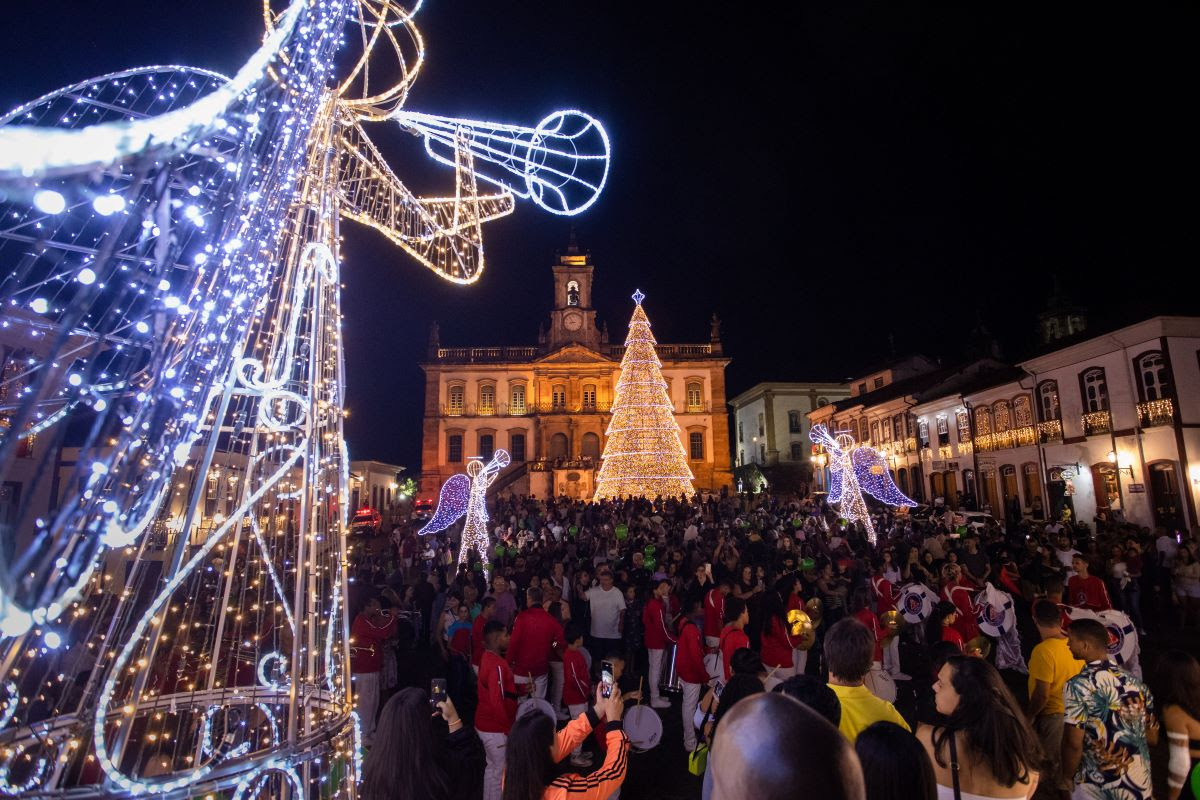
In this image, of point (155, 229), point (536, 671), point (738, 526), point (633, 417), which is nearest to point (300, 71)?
point (155, 229)

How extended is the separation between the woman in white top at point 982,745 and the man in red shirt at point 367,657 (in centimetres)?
527

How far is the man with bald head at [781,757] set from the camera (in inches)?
58.4

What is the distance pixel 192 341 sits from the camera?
2.50 metres

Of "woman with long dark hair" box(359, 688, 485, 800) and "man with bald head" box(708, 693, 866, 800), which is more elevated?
"man with bald head" box(708, 693, 866, 800)

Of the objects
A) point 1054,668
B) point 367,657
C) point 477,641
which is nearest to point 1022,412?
point 1054,668

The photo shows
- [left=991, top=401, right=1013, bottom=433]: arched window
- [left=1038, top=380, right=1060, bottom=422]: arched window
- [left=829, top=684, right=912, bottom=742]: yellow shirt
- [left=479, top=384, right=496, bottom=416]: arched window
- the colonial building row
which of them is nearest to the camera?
[left=829, top=684, right=912, bottom=742]: yellow shirt

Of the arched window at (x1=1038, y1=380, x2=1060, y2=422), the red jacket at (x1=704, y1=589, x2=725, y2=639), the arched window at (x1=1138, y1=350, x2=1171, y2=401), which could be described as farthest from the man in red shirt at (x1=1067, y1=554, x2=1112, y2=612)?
the arched window at (x1=1038, y1=380, x2=1060, y2=422)

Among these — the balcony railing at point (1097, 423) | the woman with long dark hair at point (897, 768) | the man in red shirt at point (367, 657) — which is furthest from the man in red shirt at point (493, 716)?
the balcony railing at point (1097, 423)

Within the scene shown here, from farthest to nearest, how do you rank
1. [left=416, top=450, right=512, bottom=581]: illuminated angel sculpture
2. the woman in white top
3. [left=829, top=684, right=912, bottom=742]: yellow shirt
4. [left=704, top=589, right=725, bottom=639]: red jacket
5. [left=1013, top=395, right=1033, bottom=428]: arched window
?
[left=1013, top=395, right=1033, bottom=428]: arched window < [left=416, top=450, right=512, bottom=581]: illuminated angel sculpture < [left=704, top=589, right=725, bottom=639]: red jacket < [left=829, top=684, right=912, bottom=742]: yellow shirt < the woman in white top

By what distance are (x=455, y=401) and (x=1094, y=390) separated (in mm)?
40102

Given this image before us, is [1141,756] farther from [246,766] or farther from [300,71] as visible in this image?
[300,71]

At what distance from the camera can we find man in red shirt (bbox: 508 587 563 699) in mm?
6254

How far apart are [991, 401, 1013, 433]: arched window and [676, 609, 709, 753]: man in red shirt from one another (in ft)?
83.3

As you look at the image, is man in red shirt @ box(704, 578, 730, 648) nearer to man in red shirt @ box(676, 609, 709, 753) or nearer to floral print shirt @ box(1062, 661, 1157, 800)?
man in red shirt @ box(676, 609, 709, 753)
